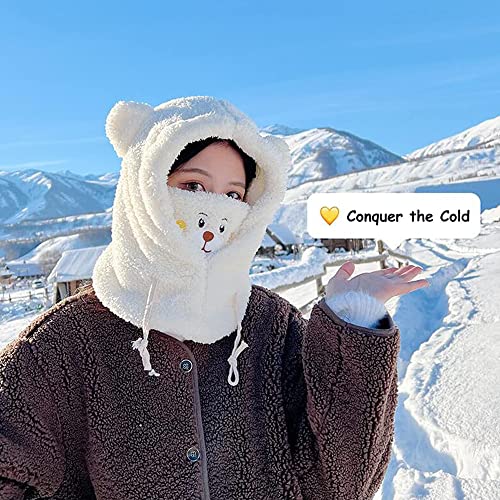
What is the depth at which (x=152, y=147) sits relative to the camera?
1349 mm

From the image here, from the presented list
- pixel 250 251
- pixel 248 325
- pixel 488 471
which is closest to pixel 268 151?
pixel 250 251

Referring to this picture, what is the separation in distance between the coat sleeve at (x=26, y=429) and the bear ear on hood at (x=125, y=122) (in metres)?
0.54

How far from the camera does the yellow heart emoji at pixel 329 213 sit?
4570mm

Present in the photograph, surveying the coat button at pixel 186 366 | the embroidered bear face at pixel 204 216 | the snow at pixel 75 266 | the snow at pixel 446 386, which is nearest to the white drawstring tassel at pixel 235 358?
the coat button at pixel 186 366

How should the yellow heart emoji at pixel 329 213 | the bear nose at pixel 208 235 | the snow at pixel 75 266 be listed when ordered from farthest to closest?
the snow at pixel 75 266
the yellow heart emoji at pixel 329 213
the bear nose at pixel 208 235

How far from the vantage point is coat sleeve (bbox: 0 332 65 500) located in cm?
122

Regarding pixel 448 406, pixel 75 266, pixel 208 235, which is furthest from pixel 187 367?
pixel 75 266

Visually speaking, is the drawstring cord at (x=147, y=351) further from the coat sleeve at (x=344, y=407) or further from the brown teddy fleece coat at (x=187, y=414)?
the coat sleeve at (x=344, y=407)

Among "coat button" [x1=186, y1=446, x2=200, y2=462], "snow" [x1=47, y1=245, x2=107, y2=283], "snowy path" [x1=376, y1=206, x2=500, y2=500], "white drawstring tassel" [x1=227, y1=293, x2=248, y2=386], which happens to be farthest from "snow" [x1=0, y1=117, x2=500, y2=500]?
"snow" [x1=47, y1=245, x2=107, y2=283]

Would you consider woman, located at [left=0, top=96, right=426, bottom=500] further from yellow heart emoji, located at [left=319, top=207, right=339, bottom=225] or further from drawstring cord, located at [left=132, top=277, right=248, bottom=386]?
yellow heart emoji, located at [left=319, top=207, right=339, bottom=225]

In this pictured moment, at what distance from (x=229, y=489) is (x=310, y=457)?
210mm

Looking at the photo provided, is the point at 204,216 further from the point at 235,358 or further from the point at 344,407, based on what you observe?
the point at 344,407

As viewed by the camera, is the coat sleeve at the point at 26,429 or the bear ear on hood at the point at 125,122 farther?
the bear ear on hood at the point at 125,122

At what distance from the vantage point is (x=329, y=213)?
4594 mm
